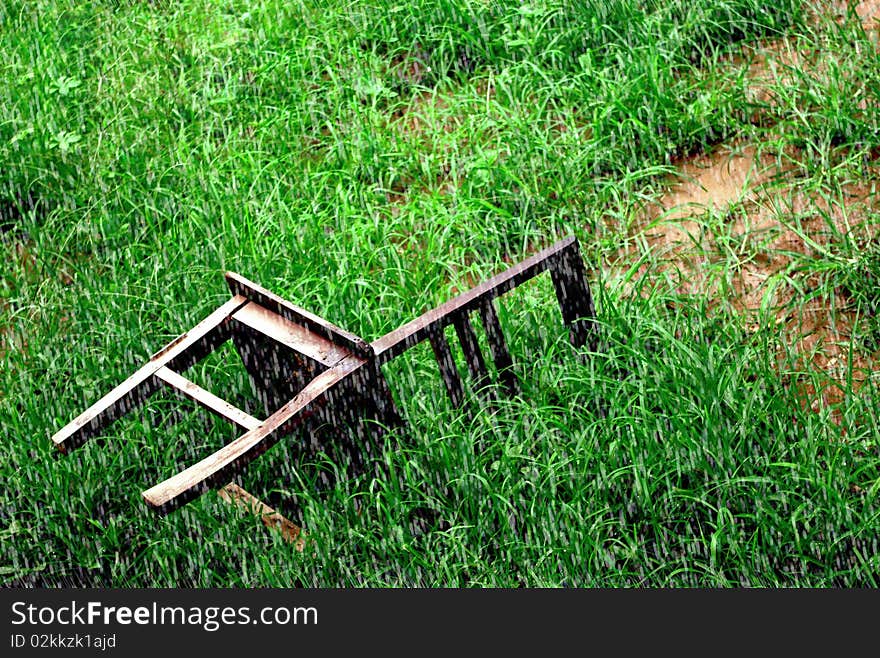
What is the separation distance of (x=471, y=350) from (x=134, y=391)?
4.55 feet

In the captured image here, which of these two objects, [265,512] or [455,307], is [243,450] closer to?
[265,512]

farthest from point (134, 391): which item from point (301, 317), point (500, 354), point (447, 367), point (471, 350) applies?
point (500, 354)

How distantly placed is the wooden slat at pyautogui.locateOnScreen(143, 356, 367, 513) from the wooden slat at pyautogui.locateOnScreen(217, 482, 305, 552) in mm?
541

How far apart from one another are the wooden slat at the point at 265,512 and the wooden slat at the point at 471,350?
97 centimetres

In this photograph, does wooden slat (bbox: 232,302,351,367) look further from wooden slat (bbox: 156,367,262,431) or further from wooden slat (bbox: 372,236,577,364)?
wooden slat (bbox: 156,367,262,431)

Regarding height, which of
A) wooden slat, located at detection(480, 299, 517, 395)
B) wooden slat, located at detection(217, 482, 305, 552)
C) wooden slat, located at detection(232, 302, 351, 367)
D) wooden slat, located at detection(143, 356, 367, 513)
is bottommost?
wooden slat, located at detection(217, 482, 305, 552)

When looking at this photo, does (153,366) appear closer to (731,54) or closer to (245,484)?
(245,484)

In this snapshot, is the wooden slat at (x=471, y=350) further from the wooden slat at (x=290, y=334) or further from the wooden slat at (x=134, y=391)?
the wooden slat at (x=134, y=391)

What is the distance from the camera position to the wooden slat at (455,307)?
169 inches

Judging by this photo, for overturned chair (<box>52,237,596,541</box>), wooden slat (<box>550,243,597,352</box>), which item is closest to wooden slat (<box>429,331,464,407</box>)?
overturned chair (<box>52,237,596,541</box>)

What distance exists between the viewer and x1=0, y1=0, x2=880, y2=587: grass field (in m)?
4.22

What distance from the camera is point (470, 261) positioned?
18.9 feet

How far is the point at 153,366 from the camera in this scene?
14.9ft

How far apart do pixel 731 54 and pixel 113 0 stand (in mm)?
4590
